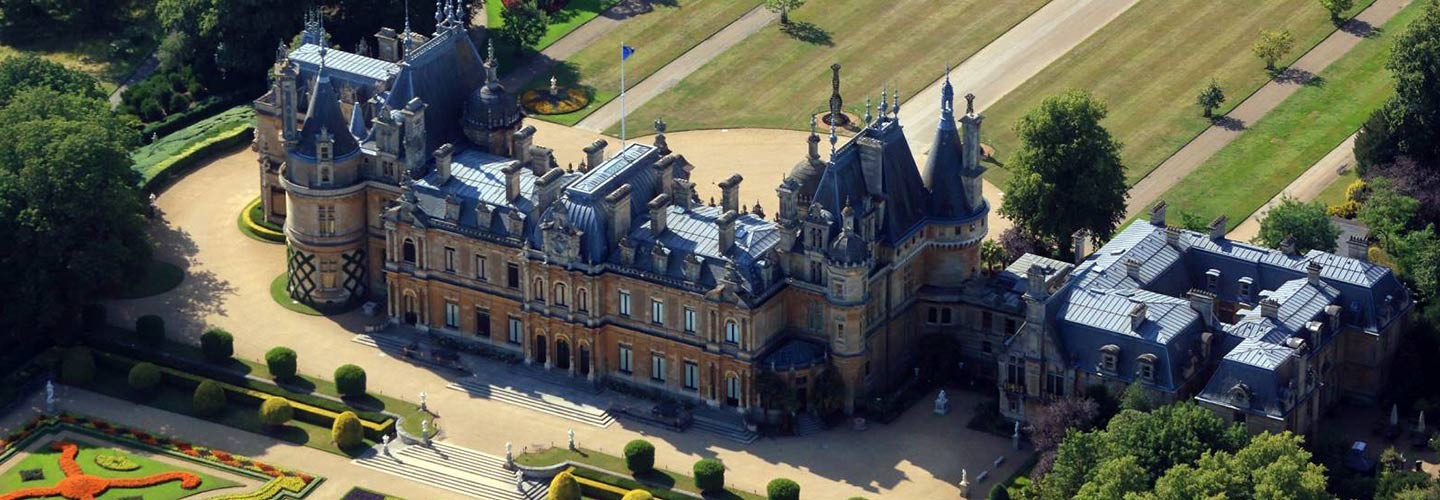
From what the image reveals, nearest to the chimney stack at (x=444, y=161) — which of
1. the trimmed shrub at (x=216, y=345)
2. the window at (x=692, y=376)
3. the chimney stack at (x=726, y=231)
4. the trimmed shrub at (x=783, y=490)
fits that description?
the trimmed shrub at (x=216, y=345)

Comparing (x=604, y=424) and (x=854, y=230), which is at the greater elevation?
(x=854, y=230)

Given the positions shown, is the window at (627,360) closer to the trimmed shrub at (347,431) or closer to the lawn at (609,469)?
the lawn at (609,469)

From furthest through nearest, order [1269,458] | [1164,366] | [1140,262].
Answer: [1140,262] → [1164,366] → [1269,458]

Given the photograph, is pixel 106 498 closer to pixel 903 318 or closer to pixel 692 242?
pixel 692 242

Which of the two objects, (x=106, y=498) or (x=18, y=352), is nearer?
(x=106, y=498)

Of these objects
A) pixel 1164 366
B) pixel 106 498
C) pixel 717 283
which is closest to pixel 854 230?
pixel 717 283

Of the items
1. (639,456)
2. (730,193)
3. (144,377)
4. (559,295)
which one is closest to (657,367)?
(559,295)
